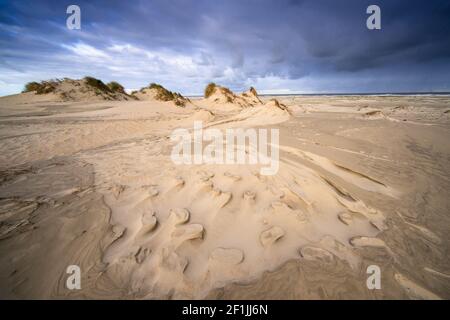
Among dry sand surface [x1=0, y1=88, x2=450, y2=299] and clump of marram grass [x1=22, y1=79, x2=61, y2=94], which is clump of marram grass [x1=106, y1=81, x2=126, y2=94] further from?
dry sand surface [x1=0, y1=88, x2=450, y2=299]

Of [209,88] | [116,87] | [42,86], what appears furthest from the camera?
[116,87]

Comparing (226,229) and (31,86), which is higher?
(31,86)

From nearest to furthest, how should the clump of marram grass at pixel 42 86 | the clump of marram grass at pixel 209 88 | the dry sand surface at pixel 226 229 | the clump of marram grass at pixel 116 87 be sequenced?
the dry sand surface at pixel 226 229
the clump of marram grass at pixel 42 86
the clump of marram grass at pixel 209 88
the clump of marram grass at pixel 116 87

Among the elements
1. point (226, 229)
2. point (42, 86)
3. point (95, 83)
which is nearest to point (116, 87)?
point (95, 83)

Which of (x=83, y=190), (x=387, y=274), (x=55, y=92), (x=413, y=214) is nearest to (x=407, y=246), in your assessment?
(x=387, y=274)

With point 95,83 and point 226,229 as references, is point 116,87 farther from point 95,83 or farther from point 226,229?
point 226,229

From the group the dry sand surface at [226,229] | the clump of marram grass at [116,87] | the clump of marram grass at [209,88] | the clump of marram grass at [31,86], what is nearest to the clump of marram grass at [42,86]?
the clump of marram grass at [31,86]

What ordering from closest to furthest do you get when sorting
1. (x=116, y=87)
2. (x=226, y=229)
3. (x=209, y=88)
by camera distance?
(x=226, y=229)
(x=209, y=88)
(x=116, y=87)

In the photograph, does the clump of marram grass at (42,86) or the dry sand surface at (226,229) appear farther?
the clump of marram grass at (42,86)

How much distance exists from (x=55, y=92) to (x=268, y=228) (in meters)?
22.9

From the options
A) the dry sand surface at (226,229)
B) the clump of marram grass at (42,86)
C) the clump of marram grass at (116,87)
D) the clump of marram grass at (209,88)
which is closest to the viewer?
the dry sand surface at (226,229)

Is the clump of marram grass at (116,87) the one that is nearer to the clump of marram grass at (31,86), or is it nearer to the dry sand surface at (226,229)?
the clump of marram grass at (31,86)

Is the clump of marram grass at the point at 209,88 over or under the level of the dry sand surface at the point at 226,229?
over
